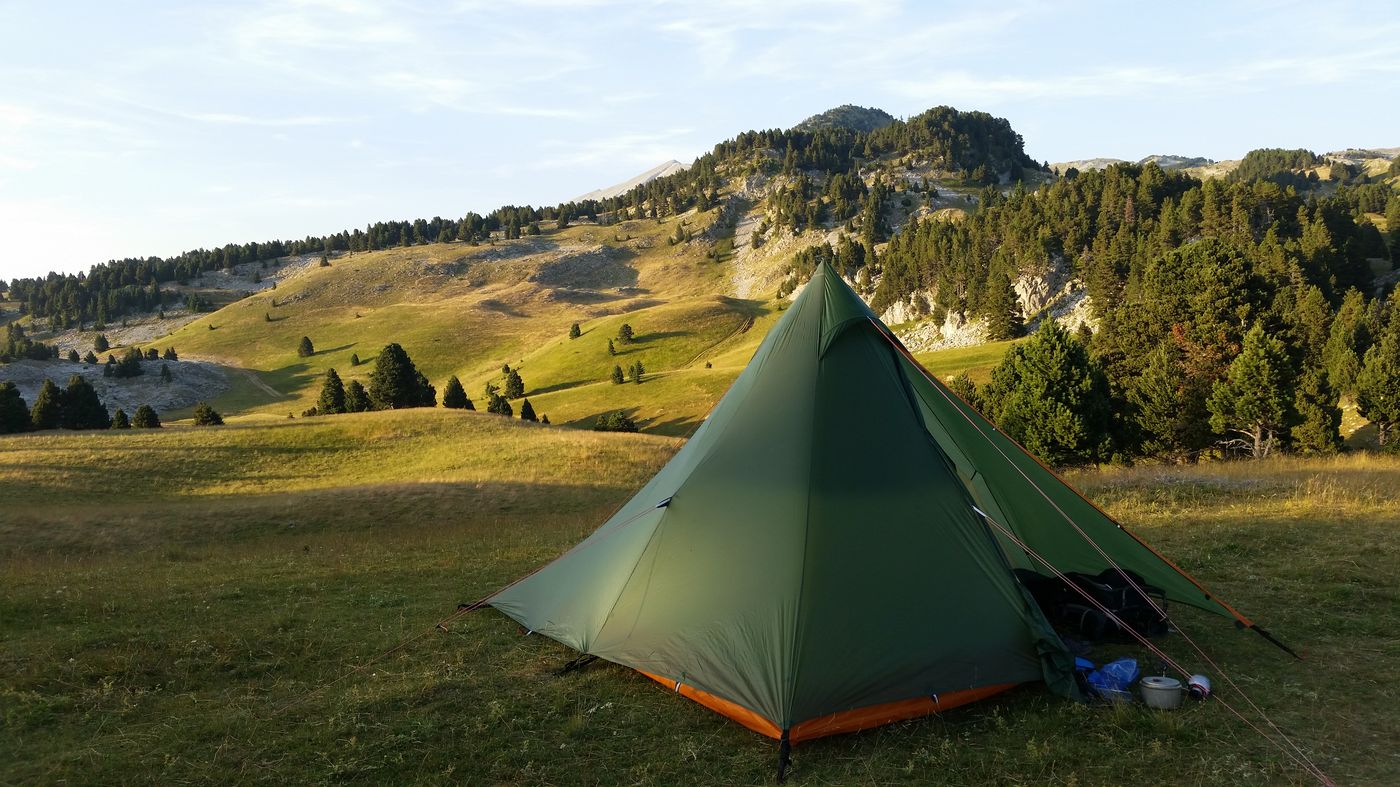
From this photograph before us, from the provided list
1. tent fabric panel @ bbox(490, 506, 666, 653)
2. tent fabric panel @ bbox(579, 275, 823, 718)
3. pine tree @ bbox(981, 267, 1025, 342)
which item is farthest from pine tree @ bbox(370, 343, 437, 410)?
pine tree @ bbox(981, 267, 1025, 342)

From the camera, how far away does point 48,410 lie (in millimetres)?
55875

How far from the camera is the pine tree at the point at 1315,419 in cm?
3819

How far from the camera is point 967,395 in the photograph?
50781 mm

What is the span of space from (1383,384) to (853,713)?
51825mm

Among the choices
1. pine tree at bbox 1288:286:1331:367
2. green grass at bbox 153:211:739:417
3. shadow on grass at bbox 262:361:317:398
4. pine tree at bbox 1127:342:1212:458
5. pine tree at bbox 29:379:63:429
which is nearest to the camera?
pine tree at bbox 1127:342:1212:458

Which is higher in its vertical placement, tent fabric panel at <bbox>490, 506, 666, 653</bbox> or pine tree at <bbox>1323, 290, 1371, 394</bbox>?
tent fabric panel at <bbox>490, 506, 666, 653</bbox>

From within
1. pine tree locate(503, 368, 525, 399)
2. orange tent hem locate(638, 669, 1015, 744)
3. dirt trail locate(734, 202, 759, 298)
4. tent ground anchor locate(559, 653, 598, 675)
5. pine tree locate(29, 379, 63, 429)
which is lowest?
pine tree locate(503, 368, 525, 399)

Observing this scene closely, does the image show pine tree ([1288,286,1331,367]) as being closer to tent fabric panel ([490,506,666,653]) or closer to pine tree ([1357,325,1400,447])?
pine tree ([1357,325,1400,447])

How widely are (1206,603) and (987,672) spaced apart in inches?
143

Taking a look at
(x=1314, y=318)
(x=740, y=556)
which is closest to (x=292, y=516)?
(x=740, y=556)

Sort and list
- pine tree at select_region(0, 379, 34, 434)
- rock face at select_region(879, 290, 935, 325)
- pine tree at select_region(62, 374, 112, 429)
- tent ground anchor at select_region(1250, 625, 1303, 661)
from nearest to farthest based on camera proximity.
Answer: tent ground anchor at select_region(1250, 625, 1303, 661) < pine tree at select_region(0, 379, 34, 434) < pine tree at select_region(62, 374, 112, 429) < rock face at select_region(879, 290, 935, 325)

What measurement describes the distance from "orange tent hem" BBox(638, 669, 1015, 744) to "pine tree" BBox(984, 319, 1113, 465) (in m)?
30.0

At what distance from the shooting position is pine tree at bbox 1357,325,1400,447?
42.7m

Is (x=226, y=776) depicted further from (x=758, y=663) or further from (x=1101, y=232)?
(x=1101, y=232)
